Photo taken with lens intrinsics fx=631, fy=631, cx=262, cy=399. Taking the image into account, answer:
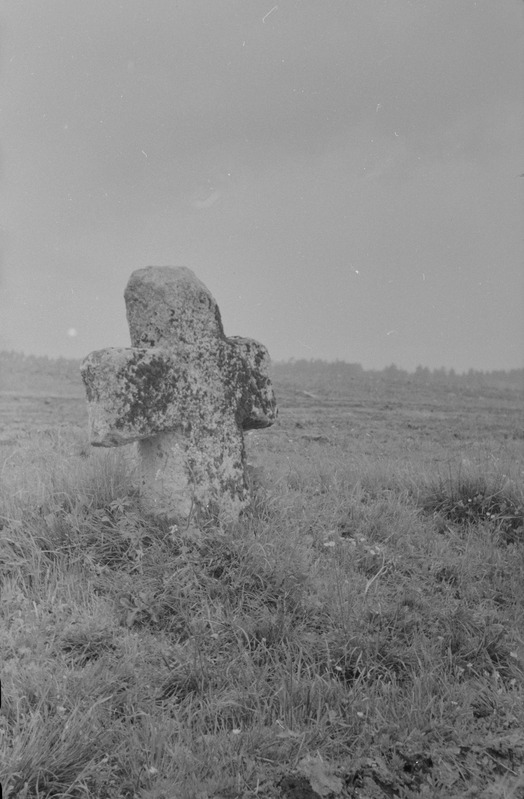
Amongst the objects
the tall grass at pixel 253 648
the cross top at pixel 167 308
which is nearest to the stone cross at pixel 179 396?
the cross top at pixel 167 308

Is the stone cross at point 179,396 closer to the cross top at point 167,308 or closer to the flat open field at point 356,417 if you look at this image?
the cross top at point 167,308

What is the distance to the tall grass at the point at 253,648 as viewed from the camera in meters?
2.71

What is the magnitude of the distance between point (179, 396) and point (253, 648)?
209 cm

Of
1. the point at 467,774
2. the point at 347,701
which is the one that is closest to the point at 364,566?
the point at 347,701

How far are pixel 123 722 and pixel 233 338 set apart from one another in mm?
3300

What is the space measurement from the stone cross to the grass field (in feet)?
0.99

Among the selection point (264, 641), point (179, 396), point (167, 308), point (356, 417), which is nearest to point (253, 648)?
point (264, 641)

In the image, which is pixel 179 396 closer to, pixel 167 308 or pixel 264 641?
pixel 167 308

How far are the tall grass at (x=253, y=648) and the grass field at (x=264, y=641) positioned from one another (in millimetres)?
14

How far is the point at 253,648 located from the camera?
147 inches

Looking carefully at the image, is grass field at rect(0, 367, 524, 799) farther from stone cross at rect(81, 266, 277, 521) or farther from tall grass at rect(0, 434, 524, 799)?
stone cross at rect(81, 266, 277, 521)

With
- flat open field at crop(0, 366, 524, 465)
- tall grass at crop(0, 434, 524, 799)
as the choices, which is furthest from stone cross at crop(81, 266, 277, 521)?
flat open field at crop(0, 366, 524, 465)

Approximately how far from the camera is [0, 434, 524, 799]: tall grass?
2.71m

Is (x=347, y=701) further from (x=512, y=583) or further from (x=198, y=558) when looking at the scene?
(x=512, y=583)
